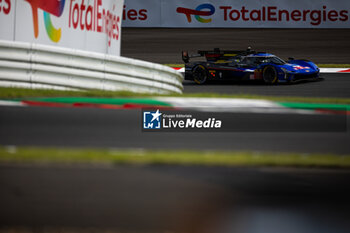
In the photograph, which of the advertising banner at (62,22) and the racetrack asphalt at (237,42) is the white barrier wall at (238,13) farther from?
the advertising banner at (62,22)

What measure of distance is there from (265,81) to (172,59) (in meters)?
6.56

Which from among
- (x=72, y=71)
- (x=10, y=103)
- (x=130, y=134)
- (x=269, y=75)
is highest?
(x=269, y=75)

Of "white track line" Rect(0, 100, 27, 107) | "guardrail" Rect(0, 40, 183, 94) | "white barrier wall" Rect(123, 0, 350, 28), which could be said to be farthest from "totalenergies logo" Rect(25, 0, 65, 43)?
"white barrier wall" Rect(123, 0, 350, 28)

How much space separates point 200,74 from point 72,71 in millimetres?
5529

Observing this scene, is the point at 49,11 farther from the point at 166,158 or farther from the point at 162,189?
the point at 162,189

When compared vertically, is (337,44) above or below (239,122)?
above

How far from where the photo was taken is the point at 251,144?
25.4ft

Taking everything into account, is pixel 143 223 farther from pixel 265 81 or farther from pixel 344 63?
pixel 344 63

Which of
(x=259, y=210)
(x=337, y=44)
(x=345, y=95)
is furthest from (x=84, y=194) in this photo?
(x=337, y=44)

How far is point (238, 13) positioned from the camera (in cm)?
2683

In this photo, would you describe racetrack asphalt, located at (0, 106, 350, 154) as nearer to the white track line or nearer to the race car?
the white track line

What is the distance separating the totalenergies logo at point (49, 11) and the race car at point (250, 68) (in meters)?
4.45

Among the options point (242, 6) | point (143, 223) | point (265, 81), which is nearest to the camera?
point (143, 223)

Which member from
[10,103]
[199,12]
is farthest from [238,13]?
[10,103]
